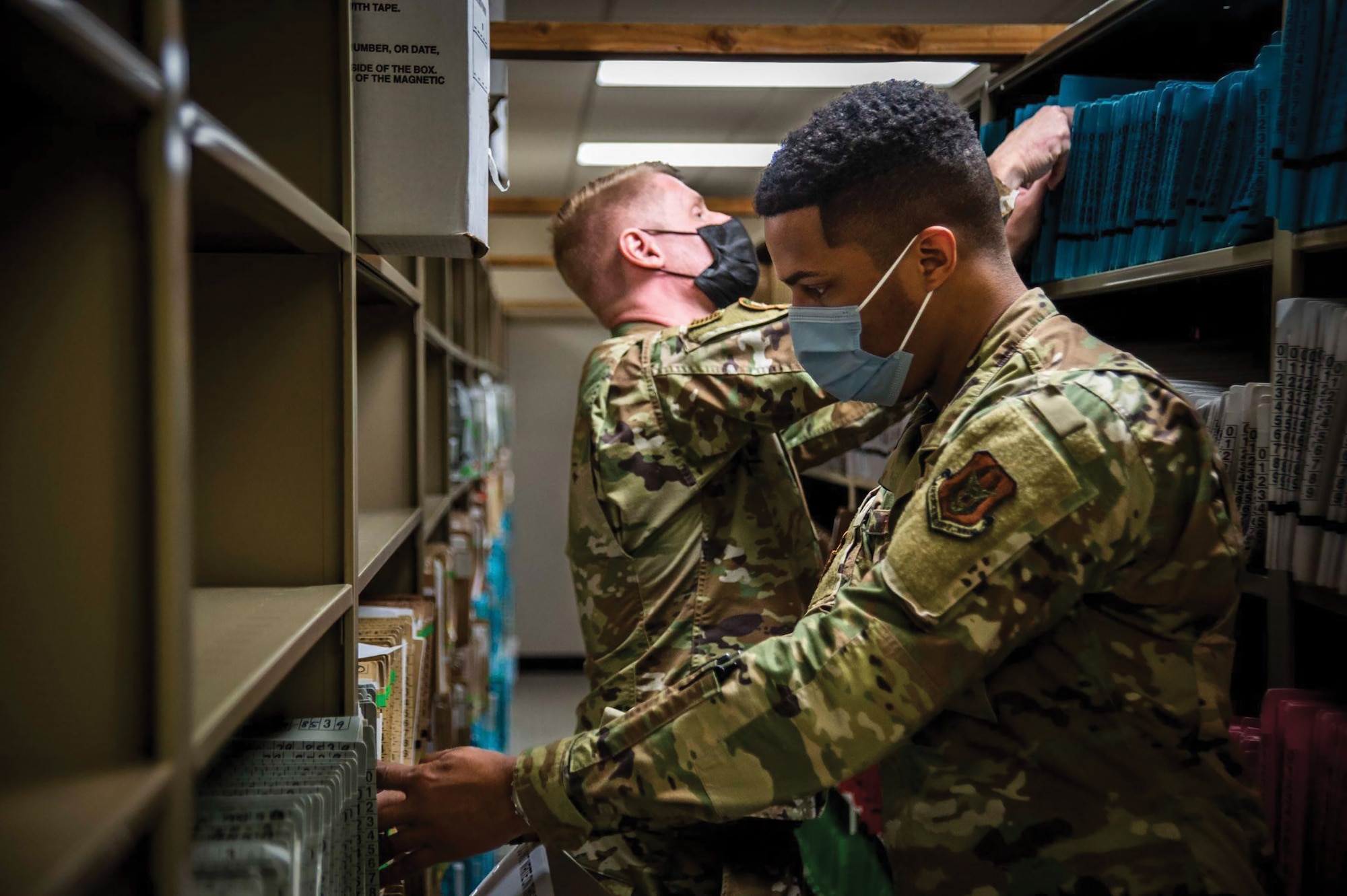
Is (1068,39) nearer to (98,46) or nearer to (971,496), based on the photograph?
(971,496)

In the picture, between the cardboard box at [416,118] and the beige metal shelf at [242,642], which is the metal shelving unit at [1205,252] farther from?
the beige metal shelf at [242,642]

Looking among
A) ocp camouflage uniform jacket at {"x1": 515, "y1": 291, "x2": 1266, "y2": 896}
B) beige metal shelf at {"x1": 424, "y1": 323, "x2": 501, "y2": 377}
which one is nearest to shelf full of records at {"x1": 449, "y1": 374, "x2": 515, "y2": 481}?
beige metal shelf at {"x1": 424, "y1": 323, "x2": 501, "y2": 377}

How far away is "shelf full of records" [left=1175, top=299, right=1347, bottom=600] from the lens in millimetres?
1147

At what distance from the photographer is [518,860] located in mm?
1208

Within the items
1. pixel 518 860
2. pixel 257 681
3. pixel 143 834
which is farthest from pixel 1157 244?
pixel 143 834

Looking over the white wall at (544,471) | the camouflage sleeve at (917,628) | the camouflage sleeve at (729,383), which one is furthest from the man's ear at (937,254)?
the white wall at (544,471)

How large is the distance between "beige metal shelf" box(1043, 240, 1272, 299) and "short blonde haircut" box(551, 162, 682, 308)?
89 cm

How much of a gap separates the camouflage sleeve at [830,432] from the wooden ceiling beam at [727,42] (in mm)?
878

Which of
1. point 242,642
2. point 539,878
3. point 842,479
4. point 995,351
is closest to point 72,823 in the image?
point 242,642

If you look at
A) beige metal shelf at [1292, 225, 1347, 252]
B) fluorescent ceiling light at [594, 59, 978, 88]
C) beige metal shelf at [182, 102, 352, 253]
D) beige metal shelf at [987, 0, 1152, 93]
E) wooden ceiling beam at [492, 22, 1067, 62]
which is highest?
fluorescent ceiling light at [594, 59, 978, 88]

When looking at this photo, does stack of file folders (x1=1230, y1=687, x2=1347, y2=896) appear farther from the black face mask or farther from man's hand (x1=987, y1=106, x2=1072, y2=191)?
the black face mask

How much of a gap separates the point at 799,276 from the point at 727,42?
1194 mm

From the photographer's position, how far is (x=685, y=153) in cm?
562

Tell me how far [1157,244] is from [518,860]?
4.65 ft
